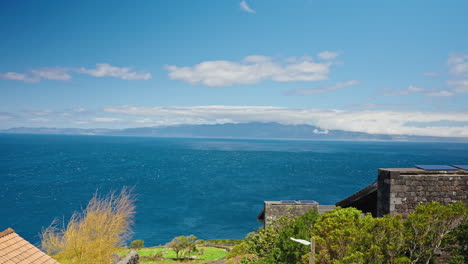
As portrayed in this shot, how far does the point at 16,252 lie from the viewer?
437 inches

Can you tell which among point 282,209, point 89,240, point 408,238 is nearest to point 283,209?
point 282,209

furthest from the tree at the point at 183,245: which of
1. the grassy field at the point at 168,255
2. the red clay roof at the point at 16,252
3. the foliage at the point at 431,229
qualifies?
the foliage at the point at 431,229

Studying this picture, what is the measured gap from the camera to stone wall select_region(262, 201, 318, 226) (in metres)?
18.0

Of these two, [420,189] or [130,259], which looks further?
[130,259]

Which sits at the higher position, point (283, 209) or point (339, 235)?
point (339, 235)

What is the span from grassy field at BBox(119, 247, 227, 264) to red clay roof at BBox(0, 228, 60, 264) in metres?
25.3

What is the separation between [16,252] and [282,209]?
12848 mm

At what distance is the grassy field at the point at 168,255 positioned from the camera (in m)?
36.7

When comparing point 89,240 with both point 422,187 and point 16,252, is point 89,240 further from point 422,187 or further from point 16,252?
point 422,187

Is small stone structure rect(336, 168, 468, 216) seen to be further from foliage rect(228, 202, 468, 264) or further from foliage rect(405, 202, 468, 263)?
foliage rect(405, 202, 468, 263)

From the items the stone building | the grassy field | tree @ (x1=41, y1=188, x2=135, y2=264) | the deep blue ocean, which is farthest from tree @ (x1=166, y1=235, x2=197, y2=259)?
the stone building

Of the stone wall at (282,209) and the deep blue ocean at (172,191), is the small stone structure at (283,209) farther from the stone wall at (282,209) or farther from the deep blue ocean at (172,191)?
the deep blue ocean at (172,191)

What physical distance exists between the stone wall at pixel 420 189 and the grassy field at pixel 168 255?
30.8m

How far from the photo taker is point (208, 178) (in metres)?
119
